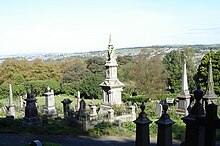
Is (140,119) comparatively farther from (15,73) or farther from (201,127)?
(15,73)

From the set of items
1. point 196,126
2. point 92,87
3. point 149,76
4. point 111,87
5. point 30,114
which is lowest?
point 30,114

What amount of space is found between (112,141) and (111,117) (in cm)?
292

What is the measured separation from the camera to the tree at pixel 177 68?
38059 millimetres

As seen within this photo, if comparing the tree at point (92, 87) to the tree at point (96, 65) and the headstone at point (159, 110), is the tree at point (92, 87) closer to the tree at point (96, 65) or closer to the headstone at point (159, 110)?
the tree at point (96, 65)

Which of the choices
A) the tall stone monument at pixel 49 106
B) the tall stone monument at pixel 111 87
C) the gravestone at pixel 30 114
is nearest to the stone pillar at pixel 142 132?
the gravestone at pixel 30 114

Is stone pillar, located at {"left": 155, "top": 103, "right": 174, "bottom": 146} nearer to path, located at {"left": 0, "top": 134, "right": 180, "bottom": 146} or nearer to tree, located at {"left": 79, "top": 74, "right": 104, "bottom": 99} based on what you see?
path, located at {"left": 0, "top": 134, "right": 180, "bottom": 146}

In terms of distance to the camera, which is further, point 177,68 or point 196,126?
point 177,68

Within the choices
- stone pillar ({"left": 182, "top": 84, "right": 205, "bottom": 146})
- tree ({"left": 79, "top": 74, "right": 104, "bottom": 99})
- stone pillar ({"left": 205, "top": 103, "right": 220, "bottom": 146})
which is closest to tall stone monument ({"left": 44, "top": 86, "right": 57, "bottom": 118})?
stone pillar ({"left": 182, "top": 84, "right": 205, "bottom": 146})

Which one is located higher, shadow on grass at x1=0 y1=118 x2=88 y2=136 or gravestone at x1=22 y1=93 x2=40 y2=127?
gravestone at x1=22 y1=93 x2=40 y2=127

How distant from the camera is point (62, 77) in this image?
44.8 meters

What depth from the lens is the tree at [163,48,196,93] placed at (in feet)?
125

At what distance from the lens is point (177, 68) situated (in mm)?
39812

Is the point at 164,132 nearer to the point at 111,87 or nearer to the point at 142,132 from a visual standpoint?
the point at 142,132

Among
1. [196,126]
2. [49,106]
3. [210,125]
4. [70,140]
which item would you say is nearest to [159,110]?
[49,106]
